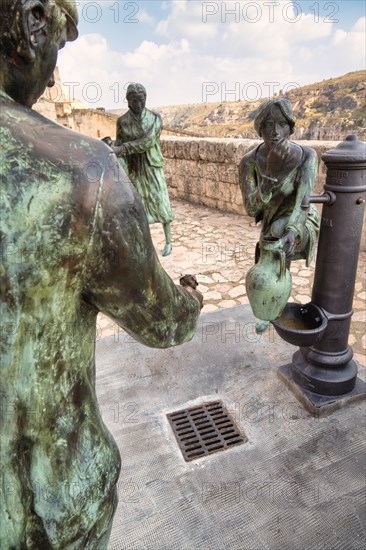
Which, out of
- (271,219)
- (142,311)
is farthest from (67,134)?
(271,219)

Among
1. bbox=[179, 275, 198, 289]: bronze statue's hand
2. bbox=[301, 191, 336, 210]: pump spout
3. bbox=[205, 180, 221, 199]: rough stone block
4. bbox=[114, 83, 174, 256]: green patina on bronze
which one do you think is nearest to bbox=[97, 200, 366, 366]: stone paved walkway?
bbox=[205, 180, 221, 199]: rough stone block

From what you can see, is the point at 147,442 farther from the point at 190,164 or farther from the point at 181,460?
the point at 190,164

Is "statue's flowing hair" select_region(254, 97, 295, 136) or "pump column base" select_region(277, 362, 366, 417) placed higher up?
"statue's flowing hair" select_region(254, 97, 295, 136)

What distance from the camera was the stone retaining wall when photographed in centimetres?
722

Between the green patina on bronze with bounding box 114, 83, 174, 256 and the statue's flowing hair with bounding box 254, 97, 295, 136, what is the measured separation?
363 centimetres

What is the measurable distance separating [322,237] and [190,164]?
21.9 feet

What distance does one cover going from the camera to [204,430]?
210 cm

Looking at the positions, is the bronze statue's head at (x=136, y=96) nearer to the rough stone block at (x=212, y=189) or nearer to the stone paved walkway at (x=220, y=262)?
the stone paved walkway at (x=220, y=262)

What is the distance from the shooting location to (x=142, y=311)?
2.52 ft

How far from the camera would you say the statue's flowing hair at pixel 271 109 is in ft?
5.08

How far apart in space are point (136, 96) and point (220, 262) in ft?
7.84

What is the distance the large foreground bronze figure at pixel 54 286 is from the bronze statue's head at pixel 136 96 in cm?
451

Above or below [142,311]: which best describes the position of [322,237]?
below

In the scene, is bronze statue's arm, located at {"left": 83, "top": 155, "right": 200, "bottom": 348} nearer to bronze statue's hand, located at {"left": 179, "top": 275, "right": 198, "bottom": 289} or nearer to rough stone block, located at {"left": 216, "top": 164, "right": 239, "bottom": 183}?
bronze statue's hand, located at {"left": 179, "top": 275, "right": 198, "bottom": 289}
